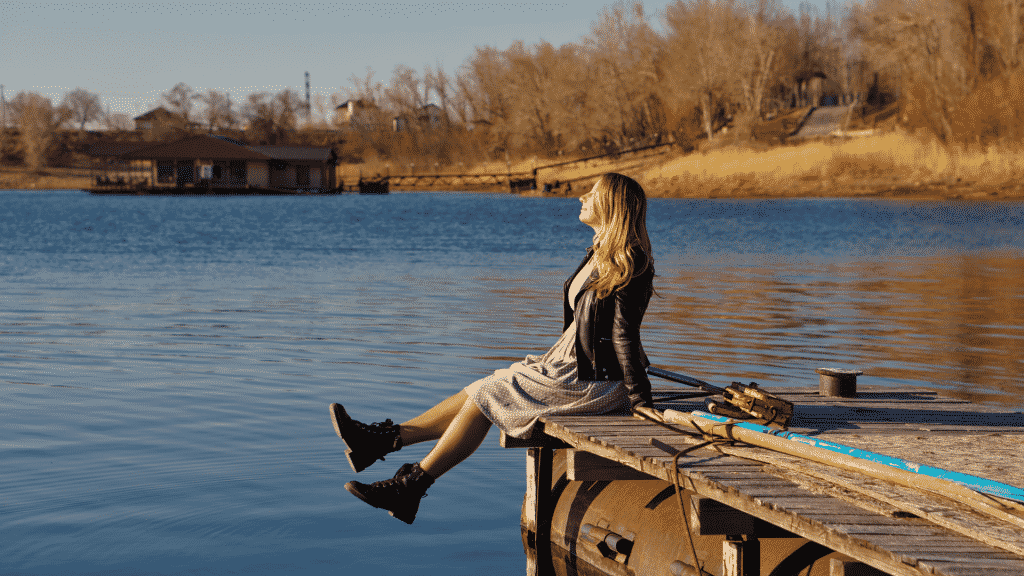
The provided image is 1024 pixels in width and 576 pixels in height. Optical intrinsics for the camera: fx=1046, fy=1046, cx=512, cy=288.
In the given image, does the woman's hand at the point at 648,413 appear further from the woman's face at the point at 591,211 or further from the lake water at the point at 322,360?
the lake water at the point at 322,360

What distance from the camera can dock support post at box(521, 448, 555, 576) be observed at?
601 centimetres

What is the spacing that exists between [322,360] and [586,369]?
6.65 metres

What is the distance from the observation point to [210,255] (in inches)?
1157

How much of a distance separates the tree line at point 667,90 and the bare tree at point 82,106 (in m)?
0.23

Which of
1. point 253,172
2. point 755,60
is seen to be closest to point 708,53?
point 755,60

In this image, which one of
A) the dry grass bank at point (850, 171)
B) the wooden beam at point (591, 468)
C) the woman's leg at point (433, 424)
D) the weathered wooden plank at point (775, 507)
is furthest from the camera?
the dry grass bank at point (850, 171)

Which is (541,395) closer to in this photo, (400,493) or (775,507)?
(400,493)

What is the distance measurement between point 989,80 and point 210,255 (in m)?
47.7

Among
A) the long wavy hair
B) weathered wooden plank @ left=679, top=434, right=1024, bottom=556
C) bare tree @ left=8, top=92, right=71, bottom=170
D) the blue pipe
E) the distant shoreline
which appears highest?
bare tree @ left=8, top=92, right=71, bottom=170

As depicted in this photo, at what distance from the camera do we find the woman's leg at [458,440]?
5445mm

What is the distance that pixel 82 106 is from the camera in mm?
155375

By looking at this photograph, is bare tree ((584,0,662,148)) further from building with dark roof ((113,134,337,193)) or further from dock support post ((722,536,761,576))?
dock support post ((722,536,761,576))

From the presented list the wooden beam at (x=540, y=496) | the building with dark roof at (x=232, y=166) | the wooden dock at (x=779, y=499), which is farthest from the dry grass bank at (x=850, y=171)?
the wooden beam at (x=540, y=496)

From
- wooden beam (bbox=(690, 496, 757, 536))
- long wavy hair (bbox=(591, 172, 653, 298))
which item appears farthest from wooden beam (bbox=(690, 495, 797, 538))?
long wavy hair (bbox=(591, 172, 653, 298))
